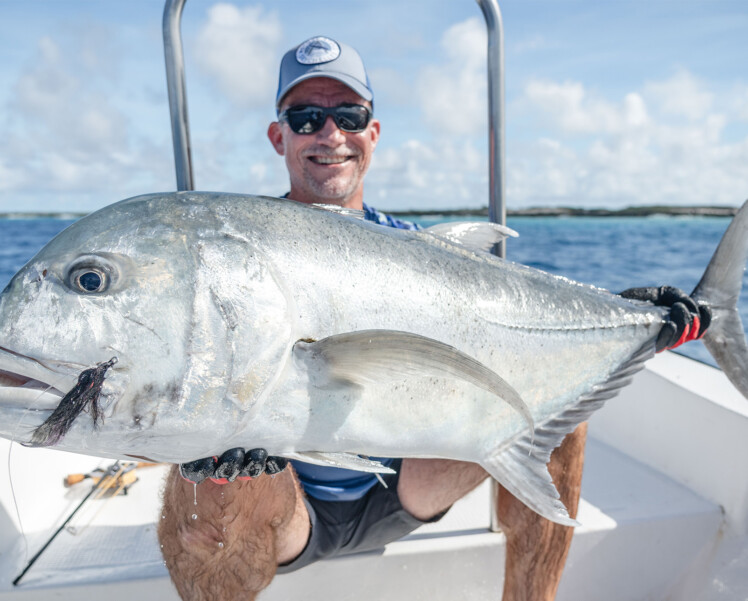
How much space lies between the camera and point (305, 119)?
10.0 feet

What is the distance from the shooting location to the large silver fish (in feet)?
3.86

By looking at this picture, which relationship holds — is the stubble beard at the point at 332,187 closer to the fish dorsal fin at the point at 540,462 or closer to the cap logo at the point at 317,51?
the cap logo at the point at 317,51

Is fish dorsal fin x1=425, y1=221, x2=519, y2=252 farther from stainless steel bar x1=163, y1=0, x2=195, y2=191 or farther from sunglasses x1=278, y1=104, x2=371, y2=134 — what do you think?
sunglasses x1=278, y1=104, x2=371, y2=134

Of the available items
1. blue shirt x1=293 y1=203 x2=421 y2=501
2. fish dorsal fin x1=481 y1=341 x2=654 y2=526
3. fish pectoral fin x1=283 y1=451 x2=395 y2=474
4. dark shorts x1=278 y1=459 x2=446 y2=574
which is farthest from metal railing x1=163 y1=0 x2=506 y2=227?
→ fish pectoral fin x1=283 y1=451 x2=395 y2=474

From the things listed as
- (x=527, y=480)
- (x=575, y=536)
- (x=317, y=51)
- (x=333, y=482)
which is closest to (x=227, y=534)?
(x=333, y=482)

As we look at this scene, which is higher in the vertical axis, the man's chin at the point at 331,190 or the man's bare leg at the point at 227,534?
the man's chin at the point at 331,190

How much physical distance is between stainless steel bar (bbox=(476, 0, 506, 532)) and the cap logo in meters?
0.94

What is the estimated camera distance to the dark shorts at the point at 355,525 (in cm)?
224

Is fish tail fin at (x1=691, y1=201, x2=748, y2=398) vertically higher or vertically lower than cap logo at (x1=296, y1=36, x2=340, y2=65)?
lower

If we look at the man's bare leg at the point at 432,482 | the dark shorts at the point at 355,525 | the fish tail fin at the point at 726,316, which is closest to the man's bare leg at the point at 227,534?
the dark shorts at the point at 355,525

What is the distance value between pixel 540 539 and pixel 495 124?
169cm

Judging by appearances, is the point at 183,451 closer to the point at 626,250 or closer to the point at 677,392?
the point at 677,392

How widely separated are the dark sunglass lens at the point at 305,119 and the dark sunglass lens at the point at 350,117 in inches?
3.4

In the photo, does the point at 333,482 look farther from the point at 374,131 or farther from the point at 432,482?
the point at 374,131
